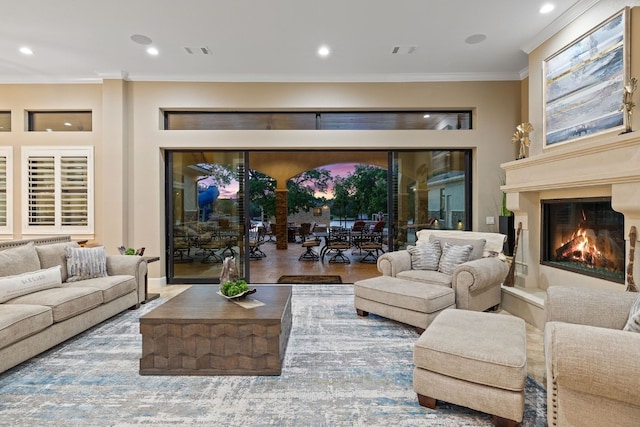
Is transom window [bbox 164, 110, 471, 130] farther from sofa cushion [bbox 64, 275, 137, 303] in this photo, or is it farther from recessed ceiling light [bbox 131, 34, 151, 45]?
sofa cushion [bbox 64, 275, 137, 303]

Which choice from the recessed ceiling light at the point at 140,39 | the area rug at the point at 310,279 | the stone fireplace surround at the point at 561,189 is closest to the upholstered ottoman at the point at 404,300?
the stone fireplace surround at the point at 561,189

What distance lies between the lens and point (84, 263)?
146 inches

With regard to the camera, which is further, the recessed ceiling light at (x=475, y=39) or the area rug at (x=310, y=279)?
the area rug at (x=310, y=279)

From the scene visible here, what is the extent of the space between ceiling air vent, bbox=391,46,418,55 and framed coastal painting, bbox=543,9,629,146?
157cm

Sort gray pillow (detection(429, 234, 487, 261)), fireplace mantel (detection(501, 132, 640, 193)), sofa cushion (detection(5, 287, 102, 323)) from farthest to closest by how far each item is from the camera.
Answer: gray pillow (detection(429, 234, 487, 261))
sofa cushion (detection(5, 287, 102, 323))
fireplace mantel (detection(501, 132, 640, 193))

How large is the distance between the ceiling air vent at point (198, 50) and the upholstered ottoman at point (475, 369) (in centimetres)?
430

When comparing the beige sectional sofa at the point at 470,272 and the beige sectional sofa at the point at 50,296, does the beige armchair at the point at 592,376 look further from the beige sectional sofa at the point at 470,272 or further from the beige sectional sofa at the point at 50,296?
the beige sectional sofa at the point at 50,296

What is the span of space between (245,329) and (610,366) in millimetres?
2098

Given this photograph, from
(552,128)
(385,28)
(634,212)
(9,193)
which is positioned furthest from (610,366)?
(9,193)

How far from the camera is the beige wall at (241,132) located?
5.10m

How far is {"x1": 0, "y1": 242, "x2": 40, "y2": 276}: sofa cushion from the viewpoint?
10.3 ft

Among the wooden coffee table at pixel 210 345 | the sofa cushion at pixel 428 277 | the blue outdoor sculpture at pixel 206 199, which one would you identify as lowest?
the wooden coffee table at pixel 210 345

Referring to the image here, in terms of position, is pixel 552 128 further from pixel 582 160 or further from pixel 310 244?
pixel 310 244

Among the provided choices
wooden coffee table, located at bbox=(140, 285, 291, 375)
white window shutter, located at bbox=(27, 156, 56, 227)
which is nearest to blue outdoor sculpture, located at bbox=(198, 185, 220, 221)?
white window shutter, located at bbox=(27, 156, 56, 227)
